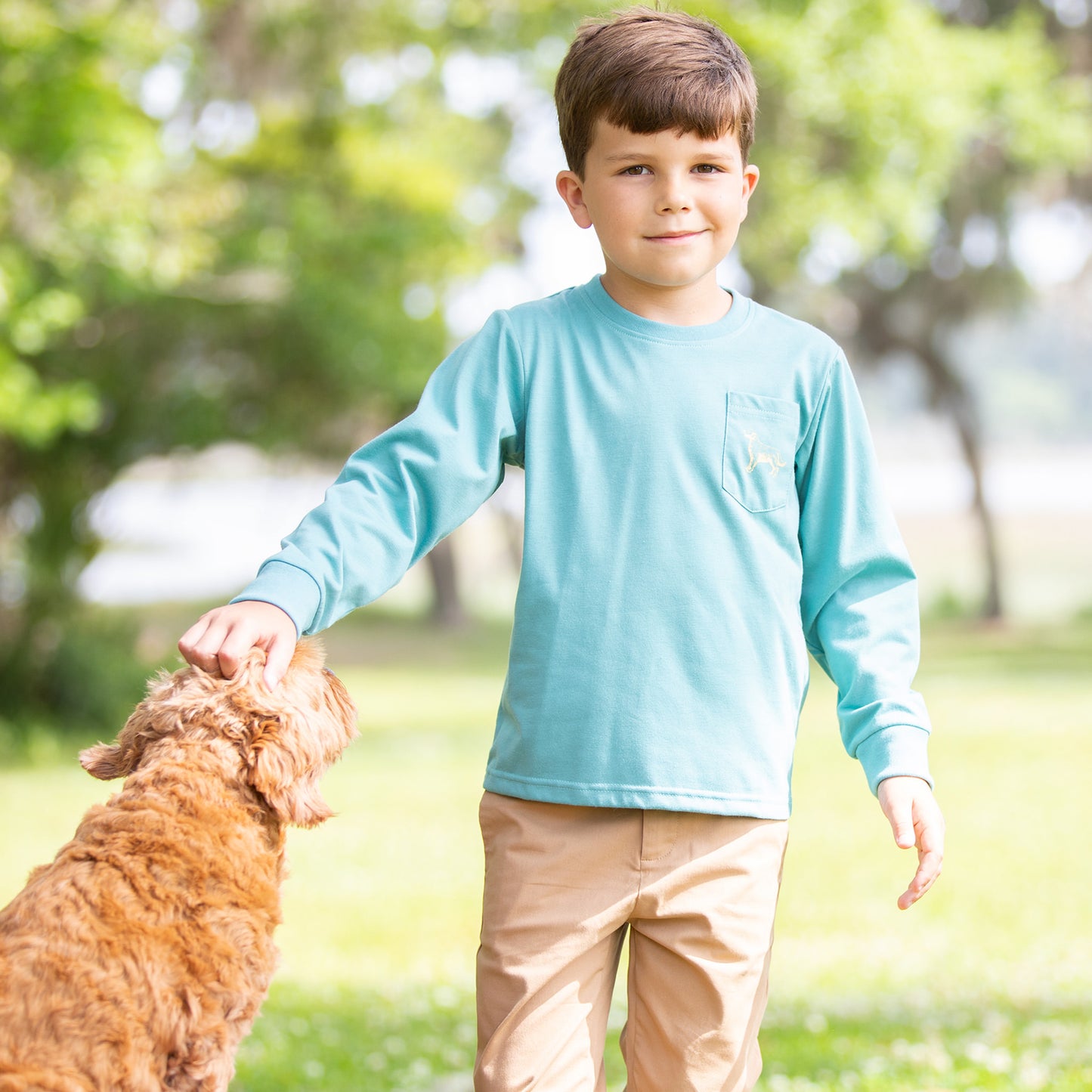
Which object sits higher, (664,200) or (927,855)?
(664,200)

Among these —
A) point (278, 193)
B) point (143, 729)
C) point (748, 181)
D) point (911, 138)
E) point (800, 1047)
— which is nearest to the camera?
point (143, 729)

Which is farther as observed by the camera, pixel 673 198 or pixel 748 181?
pixel 748 181

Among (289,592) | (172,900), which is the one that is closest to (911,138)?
(289,592)

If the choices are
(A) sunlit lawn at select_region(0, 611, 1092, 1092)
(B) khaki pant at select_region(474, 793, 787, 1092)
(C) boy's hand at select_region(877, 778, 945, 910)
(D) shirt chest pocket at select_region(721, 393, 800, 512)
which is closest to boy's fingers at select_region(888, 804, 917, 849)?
(C) boy's hand at select_region(877, 778, 945, 910)

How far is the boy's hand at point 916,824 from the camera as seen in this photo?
2.48 meters

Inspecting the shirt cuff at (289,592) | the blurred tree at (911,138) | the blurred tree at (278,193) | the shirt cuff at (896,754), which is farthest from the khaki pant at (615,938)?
the blurred tree at (911,138)

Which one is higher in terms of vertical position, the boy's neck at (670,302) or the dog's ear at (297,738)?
the boy's neck at (670,302)

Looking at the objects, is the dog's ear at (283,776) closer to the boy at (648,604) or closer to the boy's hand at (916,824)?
the boy at (648,604)

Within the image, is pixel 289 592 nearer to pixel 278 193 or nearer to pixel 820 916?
pixel 820 916

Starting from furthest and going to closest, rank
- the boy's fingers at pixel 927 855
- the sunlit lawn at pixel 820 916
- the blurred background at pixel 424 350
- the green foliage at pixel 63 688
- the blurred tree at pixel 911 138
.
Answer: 1. the blurred tree at pixel 911 138
2. the green foliage at pixel 63 688
3. the blurred background at pixel 424 350
4. the sunlit lawn at pixel 820 916
5. the boy's fingers at pixel 927 855

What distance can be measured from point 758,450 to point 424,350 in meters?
11.6

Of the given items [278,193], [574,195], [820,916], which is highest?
[278,193]

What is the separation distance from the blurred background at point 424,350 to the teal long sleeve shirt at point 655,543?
102 inches

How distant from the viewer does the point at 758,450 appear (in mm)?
2613
